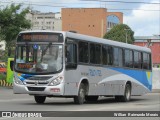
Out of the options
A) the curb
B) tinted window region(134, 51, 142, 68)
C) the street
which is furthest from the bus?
the curb

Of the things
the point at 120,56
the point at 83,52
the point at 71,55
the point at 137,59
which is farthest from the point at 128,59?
the point at 71,55

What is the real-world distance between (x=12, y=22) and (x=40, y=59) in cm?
2458

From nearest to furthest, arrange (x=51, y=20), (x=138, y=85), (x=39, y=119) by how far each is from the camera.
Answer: (x=39, y=119) → (x=138, y=85) → (x=51, y=20)

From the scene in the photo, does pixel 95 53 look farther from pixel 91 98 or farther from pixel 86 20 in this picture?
pixel 86 20

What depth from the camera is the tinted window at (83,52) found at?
21.5 meters

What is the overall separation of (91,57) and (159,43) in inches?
3740

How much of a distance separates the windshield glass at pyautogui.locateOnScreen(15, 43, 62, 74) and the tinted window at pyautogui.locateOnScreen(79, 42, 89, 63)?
1.35m

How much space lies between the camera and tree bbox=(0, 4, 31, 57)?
43.7 meters

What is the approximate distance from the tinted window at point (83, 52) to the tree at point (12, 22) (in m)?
22.3

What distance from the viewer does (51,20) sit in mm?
197250

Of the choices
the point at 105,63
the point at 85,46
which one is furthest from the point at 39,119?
the point at 105,63

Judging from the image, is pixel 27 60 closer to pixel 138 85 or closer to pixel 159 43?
pixel 138 85

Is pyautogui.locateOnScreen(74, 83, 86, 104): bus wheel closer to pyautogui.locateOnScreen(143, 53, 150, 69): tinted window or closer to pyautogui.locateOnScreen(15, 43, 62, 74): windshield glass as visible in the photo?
pyautogui.locateOnScreen(15, 43, 62, 74): windshield glass

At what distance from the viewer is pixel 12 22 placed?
44.4 meters
